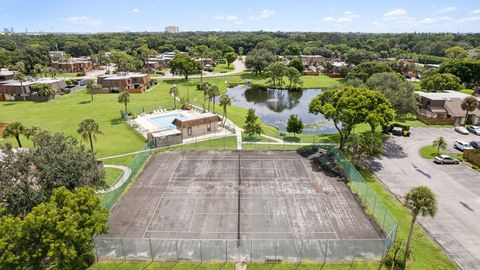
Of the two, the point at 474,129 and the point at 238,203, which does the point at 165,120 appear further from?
the point at 474,129

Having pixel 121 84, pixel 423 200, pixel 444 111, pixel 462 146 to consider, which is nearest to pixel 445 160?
pixel 462 146

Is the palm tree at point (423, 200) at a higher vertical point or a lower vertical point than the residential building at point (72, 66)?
lower

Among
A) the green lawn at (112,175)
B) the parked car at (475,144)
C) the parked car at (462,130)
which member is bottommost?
the green lawn at (112,175)

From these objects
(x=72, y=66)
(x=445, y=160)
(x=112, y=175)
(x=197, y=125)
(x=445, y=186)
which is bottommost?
(x=112, y=175)

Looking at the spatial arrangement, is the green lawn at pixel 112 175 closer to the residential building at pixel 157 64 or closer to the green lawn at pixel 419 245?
the green lawn at pixel 419 245

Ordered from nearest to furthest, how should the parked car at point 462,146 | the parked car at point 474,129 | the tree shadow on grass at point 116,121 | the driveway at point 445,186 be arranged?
the driveway at point 445,186
the parked car at point 462,146
the parked car at point 474,129
the tree shadow on grass at point 116,121

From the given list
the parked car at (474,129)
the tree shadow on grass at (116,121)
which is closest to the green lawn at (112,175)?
the tree shadow on grass at (116,121)

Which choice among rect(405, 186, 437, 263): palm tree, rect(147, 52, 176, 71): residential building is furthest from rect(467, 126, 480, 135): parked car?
rect(147, 52, 176, 71): residential building
